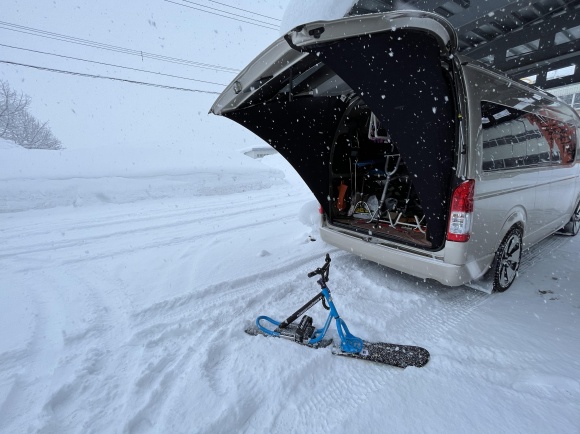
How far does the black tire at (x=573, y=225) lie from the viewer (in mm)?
5571

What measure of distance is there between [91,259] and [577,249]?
8369 mm

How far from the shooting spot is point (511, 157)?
3193 mm

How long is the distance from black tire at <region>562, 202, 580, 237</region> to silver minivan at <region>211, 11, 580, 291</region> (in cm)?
104

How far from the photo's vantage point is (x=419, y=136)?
104 inches

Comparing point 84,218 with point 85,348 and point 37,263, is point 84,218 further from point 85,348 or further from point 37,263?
point 85,348

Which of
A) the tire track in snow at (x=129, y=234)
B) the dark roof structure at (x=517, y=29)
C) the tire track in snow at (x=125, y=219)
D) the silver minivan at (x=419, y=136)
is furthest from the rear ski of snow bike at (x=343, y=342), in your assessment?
the tire track in snow at (x=125, y=219)

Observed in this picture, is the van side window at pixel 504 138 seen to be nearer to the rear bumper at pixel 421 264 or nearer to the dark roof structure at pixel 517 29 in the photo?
the rear bumper at pixel 421 264

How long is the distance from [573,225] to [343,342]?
241 inches

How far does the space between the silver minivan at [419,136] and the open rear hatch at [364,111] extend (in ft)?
0.04

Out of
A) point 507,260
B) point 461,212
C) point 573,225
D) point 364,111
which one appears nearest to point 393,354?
point 461,212

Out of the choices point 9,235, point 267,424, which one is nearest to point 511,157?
point 267,424

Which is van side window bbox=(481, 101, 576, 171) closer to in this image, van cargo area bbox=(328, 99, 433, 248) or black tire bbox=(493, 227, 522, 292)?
black tire bbox=(493, 227, 522, 292)

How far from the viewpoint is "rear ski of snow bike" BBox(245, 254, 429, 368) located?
2.33m

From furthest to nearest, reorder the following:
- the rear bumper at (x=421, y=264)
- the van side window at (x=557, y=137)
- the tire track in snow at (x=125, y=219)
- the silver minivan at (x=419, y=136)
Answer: the tire track in snow at (x=125, y=219) → the van side window at (x=557, y=137) → the rear bumper at (x=421, y=264) → the silver minivan at (x=419, y=136)
